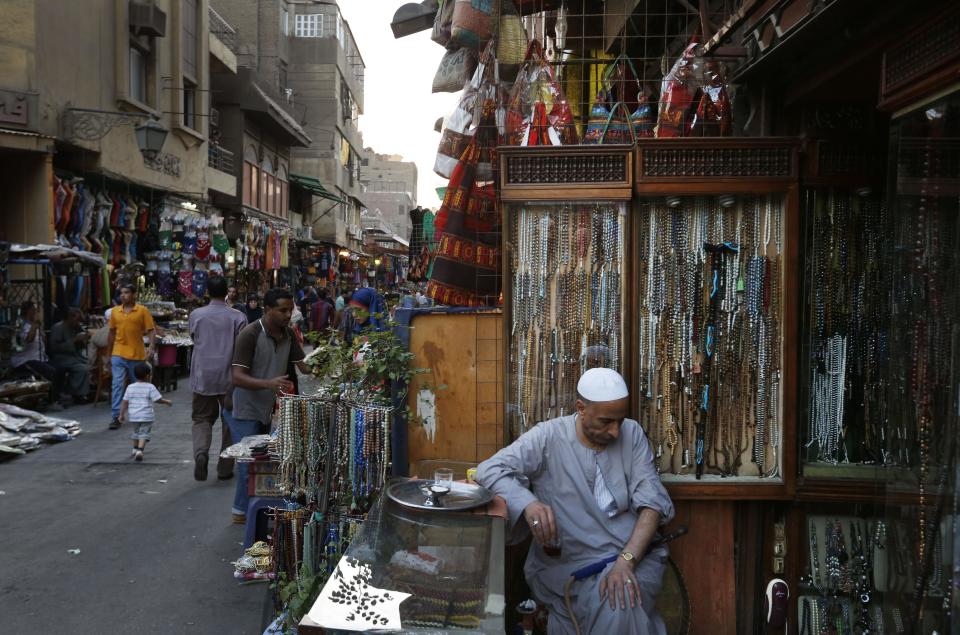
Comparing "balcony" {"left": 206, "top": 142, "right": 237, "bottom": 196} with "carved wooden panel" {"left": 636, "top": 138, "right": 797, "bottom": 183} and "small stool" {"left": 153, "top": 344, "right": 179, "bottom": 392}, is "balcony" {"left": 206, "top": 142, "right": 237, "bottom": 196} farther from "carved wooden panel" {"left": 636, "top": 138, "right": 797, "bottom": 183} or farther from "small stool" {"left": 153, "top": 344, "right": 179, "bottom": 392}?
"carved wooden panel" {"left": 636, "top": 138, "right": 797, "bottom": 183}

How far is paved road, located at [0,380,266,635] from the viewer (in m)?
4.41

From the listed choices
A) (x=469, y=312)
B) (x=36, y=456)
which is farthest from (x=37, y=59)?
(x=469, y=312)

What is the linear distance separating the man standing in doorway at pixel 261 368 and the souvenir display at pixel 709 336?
266cm

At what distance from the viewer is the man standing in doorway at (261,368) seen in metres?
5.65

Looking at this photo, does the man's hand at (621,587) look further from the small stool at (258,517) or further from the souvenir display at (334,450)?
the small stool at (258,517)

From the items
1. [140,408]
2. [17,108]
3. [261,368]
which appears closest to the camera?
[261,368]

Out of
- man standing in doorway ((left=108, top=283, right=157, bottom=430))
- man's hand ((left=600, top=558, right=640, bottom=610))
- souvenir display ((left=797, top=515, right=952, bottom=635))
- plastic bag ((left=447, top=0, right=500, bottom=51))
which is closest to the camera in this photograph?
man's hand ((left=600, top=558, right=640, bottom=610))

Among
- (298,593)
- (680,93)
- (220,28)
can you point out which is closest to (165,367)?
(298,593)

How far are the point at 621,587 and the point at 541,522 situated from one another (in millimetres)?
402

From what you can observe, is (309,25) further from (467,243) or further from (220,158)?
(467,243)

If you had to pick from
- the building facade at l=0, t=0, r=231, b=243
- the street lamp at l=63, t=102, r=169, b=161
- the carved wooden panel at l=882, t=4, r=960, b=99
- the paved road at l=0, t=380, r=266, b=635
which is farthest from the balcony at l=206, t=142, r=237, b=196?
the carved wooden panel at l=882, t=4, r=960, b=99

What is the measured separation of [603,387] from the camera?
3.40m

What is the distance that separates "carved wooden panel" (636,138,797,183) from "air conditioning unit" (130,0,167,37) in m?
13.8

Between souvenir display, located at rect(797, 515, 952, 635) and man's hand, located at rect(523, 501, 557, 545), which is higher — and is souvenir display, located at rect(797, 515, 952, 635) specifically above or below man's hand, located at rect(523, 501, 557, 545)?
below
